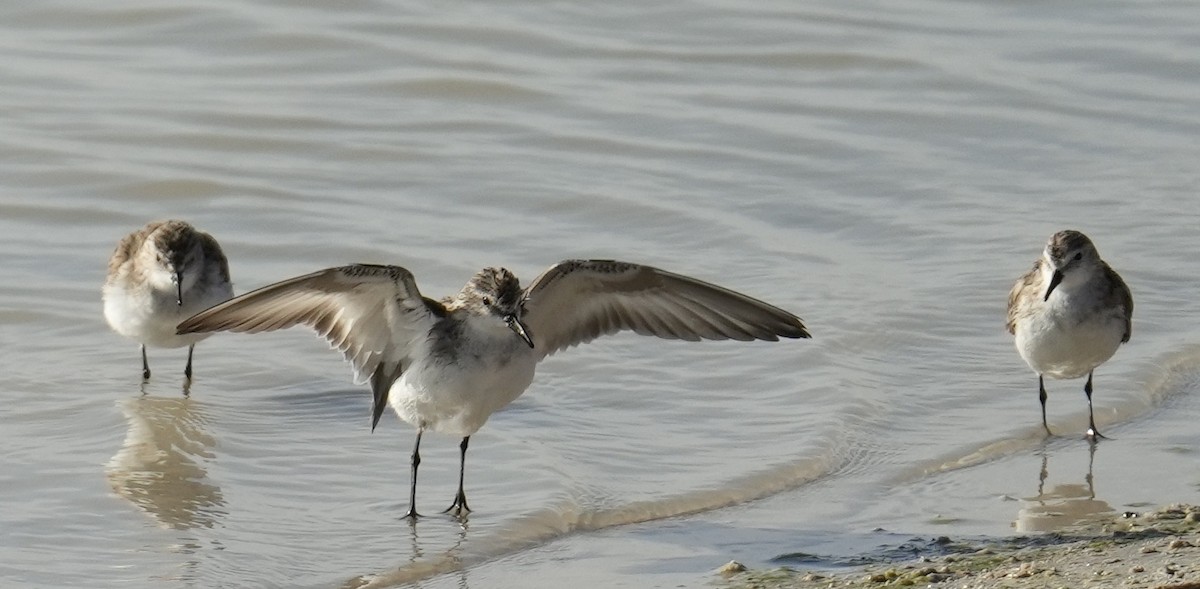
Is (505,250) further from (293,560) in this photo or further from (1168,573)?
(1168,573)

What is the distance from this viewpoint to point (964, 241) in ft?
35.5

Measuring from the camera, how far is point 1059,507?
6.98 meters

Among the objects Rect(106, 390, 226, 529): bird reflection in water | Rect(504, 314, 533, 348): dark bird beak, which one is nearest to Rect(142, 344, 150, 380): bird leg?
Rect(106, 390, 226, 529): bird reflection in water

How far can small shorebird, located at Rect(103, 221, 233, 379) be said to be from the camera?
8.90m

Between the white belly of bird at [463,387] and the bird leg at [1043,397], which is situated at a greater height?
the white belly of bird at [463,387]

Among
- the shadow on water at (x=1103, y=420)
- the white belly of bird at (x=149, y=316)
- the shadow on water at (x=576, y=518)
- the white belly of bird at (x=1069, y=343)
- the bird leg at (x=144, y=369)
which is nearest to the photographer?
the shadow on water at (x=576, y=518)

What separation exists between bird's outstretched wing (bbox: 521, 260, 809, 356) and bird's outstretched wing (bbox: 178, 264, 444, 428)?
473 mm

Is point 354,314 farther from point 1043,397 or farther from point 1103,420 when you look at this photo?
point 1103,420

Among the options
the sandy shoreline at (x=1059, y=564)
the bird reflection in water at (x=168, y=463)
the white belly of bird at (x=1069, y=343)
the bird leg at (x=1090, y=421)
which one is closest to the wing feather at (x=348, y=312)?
the bird reflection in water at (x=168, y=463)

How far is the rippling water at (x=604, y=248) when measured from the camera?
6969 mm

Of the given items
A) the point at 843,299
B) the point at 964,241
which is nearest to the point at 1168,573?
the point at 843,299

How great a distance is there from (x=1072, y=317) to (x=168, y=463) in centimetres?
400

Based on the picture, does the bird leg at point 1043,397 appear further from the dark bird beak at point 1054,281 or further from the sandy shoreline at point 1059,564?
the sandy shoreline at point 1059,564

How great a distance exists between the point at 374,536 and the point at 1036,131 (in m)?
7.73
